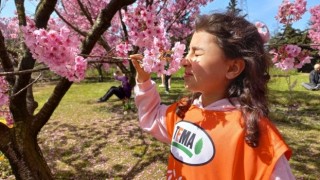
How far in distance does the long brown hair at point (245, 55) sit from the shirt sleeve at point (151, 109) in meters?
0.43

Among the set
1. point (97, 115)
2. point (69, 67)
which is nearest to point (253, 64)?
point (69, 67)

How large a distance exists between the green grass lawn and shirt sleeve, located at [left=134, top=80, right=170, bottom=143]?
165 centimetres

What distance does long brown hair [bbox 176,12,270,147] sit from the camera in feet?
5.36

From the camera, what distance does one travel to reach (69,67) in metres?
2.44

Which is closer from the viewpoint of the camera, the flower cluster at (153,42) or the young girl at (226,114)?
the young girl at (226,114)

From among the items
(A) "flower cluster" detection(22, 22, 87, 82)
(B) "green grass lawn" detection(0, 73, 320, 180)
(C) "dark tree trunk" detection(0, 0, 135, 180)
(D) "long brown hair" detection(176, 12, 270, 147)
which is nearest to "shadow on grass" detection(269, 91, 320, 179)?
(B) "green grass lawn" detection(0, 73, 320, 180)

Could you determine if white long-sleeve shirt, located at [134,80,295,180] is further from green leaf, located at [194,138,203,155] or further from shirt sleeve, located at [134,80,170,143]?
green leaf, located at [194,138,203,155]

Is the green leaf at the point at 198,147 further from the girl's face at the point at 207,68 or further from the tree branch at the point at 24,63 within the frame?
the tree branch at the point at 24,63

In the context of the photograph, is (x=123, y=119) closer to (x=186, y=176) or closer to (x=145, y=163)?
(x=145, y=163)

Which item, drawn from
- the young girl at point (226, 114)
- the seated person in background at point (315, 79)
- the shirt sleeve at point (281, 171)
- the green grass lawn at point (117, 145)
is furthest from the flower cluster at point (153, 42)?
the seated person in background at point (315, 79)

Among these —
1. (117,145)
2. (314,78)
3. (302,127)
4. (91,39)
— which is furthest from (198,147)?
(314,78)

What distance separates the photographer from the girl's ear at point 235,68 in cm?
167

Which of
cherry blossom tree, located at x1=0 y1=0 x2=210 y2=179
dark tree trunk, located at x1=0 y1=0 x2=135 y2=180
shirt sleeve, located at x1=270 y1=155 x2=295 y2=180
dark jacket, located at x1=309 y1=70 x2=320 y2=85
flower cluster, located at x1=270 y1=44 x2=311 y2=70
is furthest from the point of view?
dark jacket, located at x1=309 y1=70 x2=320 y2=85

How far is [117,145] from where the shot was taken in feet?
20.7
